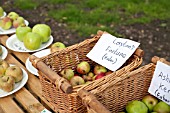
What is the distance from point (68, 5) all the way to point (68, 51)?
2.77 metres

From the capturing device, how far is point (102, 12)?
3.88 m

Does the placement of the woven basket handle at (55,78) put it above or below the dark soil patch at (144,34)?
above

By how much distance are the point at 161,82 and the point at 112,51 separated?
0.29 meters

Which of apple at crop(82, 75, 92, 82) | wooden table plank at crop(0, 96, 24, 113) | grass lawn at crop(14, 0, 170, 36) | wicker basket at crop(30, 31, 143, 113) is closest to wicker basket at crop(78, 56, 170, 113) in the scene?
wicker basket at crop(30, 31, 143, 113)

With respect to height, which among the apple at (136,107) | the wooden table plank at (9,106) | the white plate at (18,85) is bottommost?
the wooden table plank at (9,106)

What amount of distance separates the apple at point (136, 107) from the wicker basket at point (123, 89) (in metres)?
0.05

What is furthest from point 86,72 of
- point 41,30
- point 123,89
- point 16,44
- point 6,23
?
point 6,23

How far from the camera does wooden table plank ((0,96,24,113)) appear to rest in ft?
4.36

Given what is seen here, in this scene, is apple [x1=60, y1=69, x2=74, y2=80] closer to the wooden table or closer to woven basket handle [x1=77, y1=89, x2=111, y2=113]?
the wooden table

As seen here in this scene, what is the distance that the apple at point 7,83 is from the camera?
138 centimetres

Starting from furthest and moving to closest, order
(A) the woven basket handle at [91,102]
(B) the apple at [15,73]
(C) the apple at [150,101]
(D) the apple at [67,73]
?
1. (B) the apple at [15,73]
2. (D) the apple at [67,73]
3. (C) the apple at [150,101]
4. (A) the woven basket handle at [91,102]

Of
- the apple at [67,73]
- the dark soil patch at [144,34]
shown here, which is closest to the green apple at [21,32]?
the apple at [67,73]

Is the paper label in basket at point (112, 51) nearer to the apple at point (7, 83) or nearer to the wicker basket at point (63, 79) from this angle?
the wicker basket at point (63, 79)

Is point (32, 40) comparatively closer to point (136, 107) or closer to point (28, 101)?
point (28, 101)
